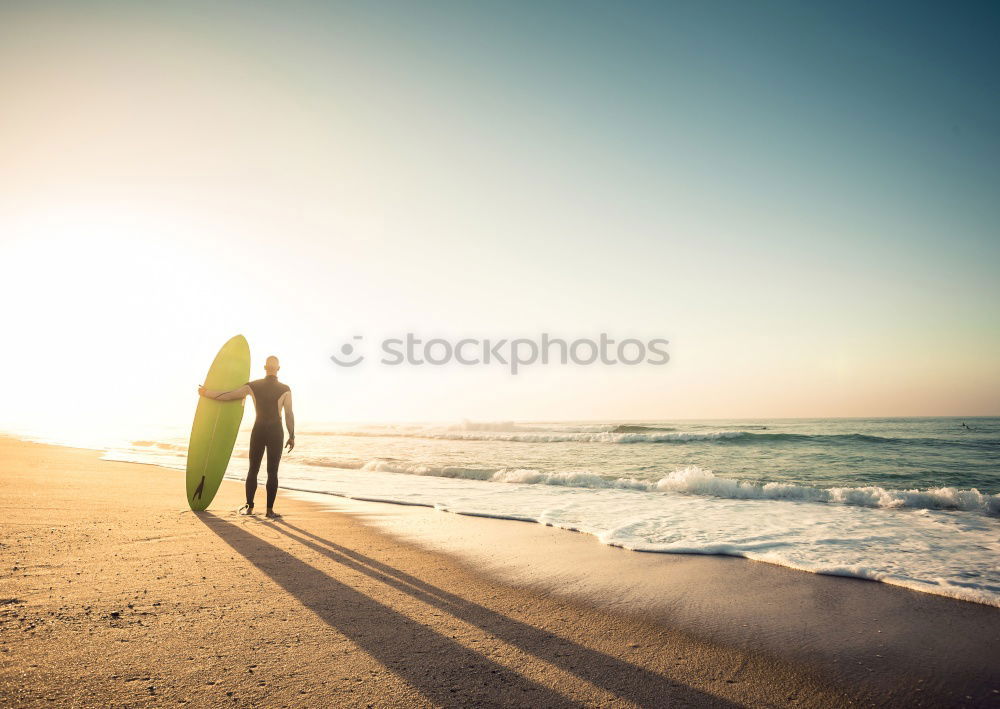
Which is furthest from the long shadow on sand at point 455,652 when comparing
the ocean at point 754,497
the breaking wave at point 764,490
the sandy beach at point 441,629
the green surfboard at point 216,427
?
the breaking wave at point 764,490

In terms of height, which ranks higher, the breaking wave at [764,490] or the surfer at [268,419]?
the surfer at [268,419]

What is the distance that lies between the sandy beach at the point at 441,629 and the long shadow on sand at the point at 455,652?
12 mm

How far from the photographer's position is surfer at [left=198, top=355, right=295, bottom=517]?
6008mm

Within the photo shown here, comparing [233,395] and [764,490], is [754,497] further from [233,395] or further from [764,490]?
[233,395]

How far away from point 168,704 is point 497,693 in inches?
48.9

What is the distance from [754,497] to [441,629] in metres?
8.12

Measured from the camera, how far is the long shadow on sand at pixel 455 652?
1997 millimetres

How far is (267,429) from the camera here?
604 centimetres

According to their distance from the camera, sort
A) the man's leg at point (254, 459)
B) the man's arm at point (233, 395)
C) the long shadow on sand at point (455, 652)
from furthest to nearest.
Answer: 1. the man's arm at point (233, 395)
2. the man's leg at point (254, 459)
3. the long shadow on sand at point (455, 652)

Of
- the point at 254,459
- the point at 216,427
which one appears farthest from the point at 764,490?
the point at 216,427

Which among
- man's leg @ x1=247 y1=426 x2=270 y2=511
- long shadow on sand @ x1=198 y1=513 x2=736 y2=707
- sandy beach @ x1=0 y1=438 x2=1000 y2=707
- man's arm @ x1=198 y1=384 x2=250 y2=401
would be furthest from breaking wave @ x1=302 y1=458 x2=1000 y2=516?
long shadow on sand @ x1=198 y1=513 x2=736 y2=707

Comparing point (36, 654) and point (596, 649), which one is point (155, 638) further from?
point (596, 649)

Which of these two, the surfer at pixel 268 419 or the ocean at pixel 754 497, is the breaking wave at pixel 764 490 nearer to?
the ocean at pixel 754 497

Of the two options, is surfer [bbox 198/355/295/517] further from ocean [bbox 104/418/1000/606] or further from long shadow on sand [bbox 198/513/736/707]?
long shadow on sand [bbox 198/513/736/707]
